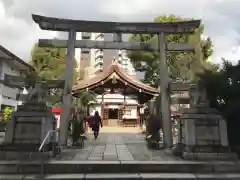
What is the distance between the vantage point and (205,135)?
7.04 m

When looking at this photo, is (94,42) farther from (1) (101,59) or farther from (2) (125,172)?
(1) (101,59)

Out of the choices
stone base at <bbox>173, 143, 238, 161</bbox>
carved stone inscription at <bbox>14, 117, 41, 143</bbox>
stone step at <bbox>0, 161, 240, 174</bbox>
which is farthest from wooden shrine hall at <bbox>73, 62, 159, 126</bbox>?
stone step at <bbox>0, 161, 240, 174</bbox>

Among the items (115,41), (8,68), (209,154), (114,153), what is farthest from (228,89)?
(8,68)

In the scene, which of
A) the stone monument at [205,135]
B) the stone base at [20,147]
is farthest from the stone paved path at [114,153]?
the stone base at [20,147]

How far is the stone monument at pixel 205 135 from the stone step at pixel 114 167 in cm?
64

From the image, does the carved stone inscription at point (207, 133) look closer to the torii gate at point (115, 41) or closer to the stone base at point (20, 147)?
the torii gate at point (115, 41)

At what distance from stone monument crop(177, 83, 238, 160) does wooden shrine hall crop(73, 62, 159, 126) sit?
11.1m

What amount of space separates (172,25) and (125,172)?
7.09 m

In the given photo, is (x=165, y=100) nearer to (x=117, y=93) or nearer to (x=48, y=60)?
(x=117, y=93)

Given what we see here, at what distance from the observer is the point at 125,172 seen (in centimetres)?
594

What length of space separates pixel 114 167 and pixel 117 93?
16.6m

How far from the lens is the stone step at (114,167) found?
579 cm

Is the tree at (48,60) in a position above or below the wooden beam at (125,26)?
above

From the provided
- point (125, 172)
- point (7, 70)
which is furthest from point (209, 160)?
point (7, 70)
